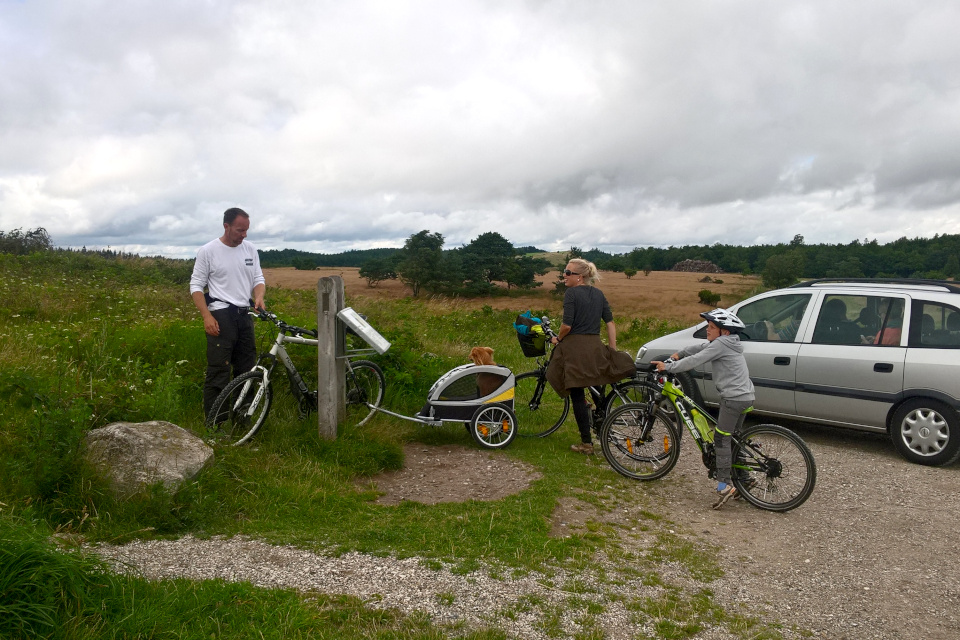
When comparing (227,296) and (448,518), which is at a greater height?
(227,296)

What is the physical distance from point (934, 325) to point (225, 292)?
7.27 meters

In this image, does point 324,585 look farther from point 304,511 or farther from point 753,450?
point 753,450

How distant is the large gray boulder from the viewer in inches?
176

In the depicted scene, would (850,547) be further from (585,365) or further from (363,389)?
(363,389)

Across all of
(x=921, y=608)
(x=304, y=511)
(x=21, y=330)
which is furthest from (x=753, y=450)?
(x=21, y=330)

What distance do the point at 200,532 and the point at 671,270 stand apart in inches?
2588

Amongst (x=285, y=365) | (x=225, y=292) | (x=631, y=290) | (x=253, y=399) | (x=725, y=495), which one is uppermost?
(x=225, y=292)

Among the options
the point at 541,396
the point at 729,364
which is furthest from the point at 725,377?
the point at 541,396

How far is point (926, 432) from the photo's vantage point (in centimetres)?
682

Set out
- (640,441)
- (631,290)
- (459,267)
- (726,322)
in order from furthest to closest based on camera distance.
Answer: (459,267) → (631,290) → (640,441) → (726,322)

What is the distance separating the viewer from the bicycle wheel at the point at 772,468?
5.37 metres

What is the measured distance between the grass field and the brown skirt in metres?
0.84

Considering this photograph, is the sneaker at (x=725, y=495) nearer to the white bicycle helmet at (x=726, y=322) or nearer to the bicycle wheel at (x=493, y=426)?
the white bicycle helmet at (x=726, y=322)

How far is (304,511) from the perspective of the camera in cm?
486
